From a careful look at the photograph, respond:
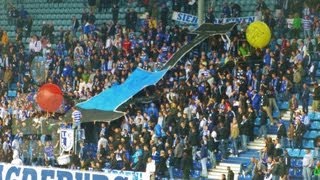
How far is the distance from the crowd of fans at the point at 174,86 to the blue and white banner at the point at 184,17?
44 centimetres

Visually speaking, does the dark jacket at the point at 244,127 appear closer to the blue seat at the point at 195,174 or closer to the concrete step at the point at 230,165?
the concrete step at the point at 230,165

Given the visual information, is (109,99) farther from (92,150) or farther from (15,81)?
(15,81)

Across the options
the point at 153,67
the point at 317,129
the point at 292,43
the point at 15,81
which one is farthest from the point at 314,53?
the point at 15,81

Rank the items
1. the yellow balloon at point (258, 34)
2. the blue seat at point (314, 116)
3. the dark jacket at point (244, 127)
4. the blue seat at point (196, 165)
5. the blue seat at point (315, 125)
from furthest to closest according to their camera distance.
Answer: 1. the yellow balloon at point (258, 34)
2. the blue seat at point (314, 116)
3. the blue seat at point (196, 165)
4. the blue seat at point (315, 125)
5. the dark jacket at point (244, 127)

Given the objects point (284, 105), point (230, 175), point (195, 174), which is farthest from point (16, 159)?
point (284, 105)

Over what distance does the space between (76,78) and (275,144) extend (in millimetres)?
11401

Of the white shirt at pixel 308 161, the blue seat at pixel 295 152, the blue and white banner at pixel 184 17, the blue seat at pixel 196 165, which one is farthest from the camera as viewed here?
the blue and white banner at pixel 184 17

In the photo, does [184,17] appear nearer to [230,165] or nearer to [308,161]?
[230,165]

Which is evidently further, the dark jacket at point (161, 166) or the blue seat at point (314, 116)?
the blue seat at point (314, 116)

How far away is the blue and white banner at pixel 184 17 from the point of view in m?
41.2

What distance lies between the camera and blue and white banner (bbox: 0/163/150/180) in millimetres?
31812

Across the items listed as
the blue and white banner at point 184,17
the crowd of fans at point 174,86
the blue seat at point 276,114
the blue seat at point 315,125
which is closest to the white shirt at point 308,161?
the crowd of fans at point 174,86

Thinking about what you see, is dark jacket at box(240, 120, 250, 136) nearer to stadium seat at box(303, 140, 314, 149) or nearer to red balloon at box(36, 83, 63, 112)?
stadium seat at box(303, 140, 314, 149)

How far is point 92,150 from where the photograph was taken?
1465 inches
